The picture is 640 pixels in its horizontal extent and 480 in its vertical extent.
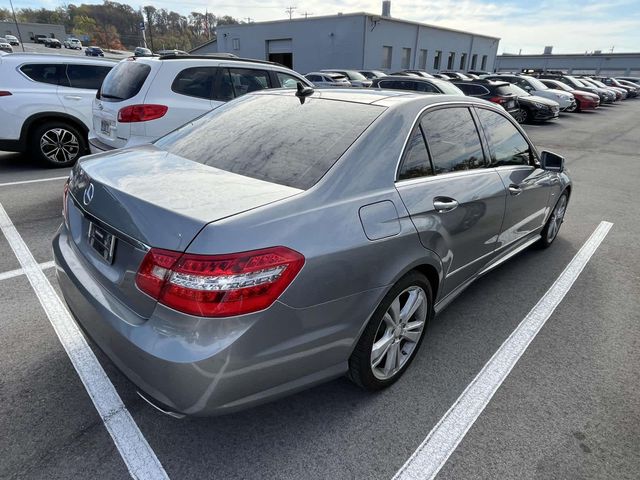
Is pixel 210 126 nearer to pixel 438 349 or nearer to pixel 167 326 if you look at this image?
pixel 167 326

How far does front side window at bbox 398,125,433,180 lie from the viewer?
2.31 meters

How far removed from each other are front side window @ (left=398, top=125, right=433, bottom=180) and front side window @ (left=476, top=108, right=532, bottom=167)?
913mm

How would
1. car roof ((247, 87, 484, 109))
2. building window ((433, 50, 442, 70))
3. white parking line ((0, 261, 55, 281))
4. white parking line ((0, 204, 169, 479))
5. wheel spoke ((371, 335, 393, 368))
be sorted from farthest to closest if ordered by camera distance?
building window ((433, 50, 442, 70)), white parking line ((0, 261, 55, 281)), car roof ((247, 87, 484, 109)), wheel spoke ((371, 335, 393, 368)), white parking line ((0, 204, 169, 479))

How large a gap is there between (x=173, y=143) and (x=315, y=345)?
5.60 feet

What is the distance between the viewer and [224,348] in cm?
162

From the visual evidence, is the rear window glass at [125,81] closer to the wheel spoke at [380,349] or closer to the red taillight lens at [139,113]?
the red taillight lens at [139,113]

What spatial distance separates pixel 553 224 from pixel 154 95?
4970 millimetres

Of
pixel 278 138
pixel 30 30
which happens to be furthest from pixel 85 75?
pixel 30 30

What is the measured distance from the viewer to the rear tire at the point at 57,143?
679 centimetres

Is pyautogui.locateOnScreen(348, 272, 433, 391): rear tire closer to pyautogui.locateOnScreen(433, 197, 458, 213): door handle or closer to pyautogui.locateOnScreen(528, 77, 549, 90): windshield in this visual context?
pyautogui.locateOnScreen(433, 197, 458, 213): door handle

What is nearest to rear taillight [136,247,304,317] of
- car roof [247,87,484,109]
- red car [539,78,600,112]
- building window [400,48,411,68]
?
car roof [247,87,484,109]

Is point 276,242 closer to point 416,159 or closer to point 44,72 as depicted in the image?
point 416,159

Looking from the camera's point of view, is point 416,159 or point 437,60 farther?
point 437,60

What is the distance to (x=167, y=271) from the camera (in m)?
1.66
